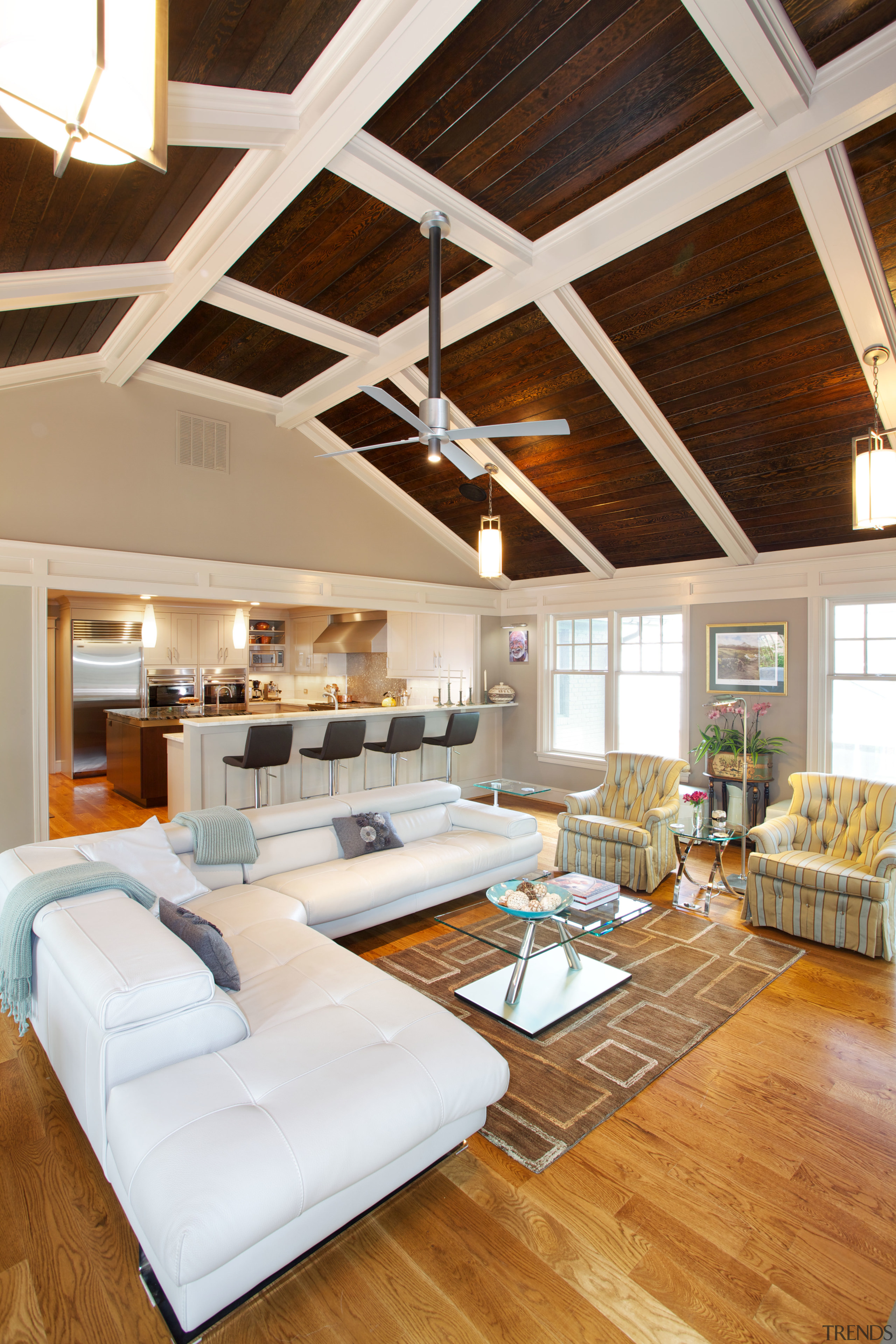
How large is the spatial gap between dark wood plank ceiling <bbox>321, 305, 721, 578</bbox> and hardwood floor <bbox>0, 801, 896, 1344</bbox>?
153 inches

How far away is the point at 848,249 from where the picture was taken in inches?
121

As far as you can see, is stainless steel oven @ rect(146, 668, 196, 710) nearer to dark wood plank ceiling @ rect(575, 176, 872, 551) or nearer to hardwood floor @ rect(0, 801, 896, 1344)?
hardwood floor @ rect(0, 801, 896, 1344)

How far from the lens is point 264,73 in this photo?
233 cm

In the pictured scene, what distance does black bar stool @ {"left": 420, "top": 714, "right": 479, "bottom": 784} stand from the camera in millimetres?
6523

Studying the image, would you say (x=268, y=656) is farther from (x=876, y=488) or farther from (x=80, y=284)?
(x=876, y=488)

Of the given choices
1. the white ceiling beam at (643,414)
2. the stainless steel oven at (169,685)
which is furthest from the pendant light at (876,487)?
the stainless steel oven at (169,685)

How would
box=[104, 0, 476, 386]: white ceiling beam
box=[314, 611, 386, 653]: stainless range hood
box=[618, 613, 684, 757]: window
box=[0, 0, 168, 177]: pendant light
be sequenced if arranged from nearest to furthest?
box=[0, 0, 168, 177]: pendant light, box=[104, 0, 476, 386]: white ceiling beam, box=[618, 613, 684, 757]: window, box=[314, 611, 386, 653]: stainless range hood

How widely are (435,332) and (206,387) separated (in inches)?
119

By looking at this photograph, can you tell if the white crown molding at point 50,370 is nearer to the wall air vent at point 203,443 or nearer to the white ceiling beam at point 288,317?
the wall air vent at point 203,443

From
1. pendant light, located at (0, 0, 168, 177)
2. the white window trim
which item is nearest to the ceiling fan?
pendant light, located at (0, 0, 168, 177)

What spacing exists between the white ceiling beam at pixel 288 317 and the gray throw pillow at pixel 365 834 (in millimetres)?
3063

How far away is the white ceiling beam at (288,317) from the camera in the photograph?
12.6ft

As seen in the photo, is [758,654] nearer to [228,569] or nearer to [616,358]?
[616,358]

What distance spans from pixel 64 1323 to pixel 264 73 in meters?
3.71
